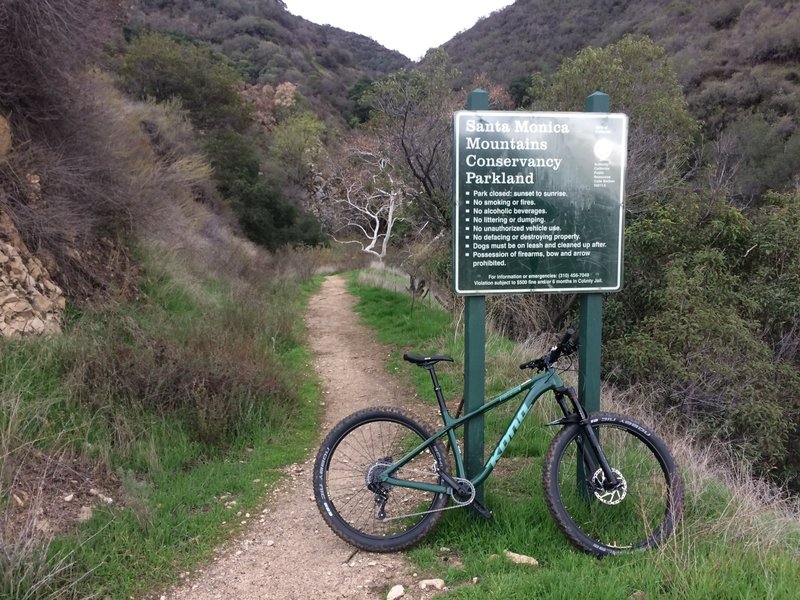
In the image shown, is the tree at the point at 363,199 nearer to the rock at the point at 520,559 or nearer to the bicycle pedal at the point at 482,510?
the bicycle pedal at the point at 482,510

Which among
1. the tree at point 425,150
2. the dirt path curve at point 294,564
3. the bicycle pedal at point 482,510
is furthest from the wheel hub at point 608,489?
the tree at point 425,150

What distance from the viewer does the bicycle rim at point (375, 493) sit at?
3.35 metres

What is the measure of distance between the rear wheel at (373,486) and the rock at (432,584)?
33cm

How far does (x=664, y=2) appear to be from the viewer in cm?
5384

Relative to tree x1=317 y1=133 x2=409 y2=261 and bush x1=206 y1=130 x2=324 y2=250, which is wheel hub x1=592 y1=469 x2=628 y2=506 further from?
bush x1=206 y1=130 x2=324 y2=250

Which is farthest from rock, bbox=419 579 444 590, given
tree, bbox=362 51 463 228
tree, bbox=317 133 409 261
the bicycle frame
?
tree, bbox=317 133 409 261

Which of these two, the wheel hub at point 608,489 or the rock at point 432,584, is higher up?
the wheel hub at point 608,489

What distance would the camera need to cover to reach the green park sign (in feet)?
10.9

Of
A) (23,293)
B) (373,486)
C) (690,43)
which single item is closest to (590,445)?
(373,486)

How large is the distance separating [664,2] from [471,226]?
6203cm

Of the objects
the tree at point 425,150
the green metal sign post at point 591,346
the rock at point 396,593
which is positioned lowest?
the rock at point 396,593

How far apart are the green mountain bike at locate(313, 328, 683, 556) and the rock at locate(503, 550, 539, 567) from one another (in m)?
0.23

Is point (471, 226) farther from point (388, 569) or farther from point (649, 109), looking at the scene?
point (649, 109)

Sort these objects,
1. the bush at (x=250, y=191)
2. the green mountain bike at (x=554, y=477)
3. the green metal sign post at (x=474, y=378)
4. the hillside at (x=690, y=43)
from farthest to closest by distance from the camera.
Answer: the hillside at (x=690, y=43)
the bush at (x=250, y=191)
the green metal sign post at (x=474, y=378)
the green mountain bike at (x=554, y=477)
